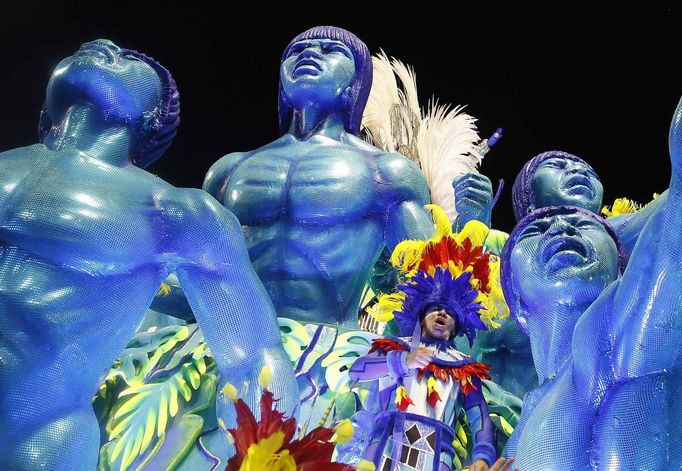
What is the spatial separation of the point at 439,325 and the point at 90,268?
94 centimetres

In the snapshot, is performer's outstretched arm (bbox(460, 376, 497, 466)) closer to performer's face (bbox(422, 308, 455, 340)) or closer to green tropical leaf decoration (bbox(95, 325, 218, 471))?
performer's face (bbox(422, 308, 455, 340))

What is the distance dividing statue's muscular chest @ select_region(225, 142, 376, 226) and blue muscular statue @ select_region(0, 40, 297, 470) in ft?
2.60

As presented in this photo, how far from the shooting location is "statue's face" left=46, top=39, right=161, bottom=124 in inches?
90.5

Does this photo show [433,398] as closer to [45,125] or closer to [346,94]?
[45,125]

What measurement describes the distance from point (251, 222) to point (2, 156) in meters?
1.02

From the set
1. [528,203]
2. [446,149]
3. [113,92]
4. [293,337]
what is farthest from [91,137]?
[446,149]

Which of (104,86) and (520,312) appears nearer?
(104,86)

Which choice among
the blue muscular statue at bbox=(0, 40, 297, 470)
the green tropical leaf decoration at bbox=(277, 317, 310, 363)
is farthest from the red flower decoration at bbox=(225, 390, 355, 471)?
the green tropical leaf decoration at bbox=(277, 317, 310, 363)

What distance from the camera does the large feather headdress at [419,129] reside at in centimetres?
→ 472

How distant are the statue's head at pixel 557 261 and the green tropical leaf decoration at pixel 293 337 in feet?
1.74

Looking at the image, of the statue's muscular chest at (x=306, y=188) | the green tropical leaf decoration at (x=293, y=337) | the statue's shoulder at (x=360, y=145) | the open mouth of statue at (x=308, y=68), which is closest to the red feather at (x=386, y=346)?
the green tropical leaf decoration at (x=293, y=337)

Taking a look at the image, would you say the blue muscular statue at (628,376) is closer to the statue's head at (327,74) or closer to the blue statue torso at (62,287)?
the blue statue torso at (62,287)

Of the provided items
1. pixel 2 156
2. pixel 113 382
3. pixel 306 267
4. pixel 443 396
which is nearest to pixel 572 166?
pixel 306 267

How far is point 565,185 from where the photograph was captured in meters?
3.44
